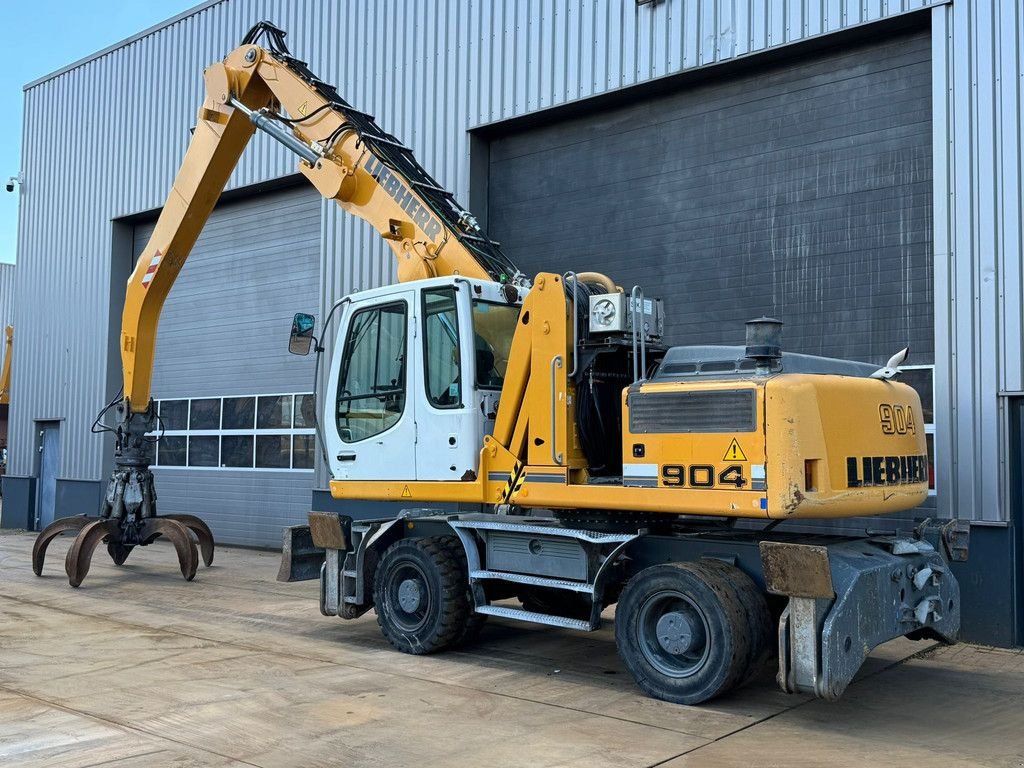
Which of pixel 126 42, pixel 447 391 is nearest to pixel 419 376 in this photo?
pixel 447 391

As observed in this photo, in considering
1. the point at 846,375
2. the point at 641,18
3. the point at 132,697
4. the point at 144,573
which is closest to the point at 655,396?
the point at 846,375

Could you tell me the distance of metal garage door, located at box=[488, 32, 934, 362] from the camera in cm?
983

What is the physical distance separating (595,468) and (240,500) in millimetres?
10356

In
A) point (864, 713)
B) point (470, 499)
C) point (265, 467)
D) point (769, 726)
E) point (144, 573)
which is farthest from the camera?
point (265, 467)

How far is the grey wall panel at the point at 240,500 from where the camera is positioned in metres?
15.3

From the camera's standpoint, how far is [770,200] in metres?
10.7

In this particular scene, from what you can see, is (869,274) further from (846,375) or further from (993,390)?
(846,375)

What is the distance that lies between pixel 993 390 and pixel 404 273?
5277 mm

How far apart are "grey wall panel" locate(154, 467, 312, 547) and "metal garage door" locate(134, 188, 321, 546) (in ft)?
0.06

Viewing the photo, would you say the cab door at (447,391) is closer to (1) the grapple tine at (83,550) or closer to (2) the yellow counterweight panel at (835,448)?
(2) the yellow counterweight panel at (835,448)

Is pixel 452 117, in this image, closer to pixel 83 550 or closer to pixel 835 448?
pixel 83 550

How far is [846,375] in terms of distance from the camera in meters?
6.63

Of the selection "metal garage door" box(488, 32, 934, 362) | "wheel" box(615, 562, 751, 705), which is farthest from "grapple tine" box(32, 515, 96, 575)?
"wheel" box(615, 562, 751, 705)

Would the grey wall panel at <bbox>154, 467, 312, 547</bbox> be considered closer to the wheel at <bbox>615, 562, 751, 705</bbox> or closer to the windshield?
the windshield
